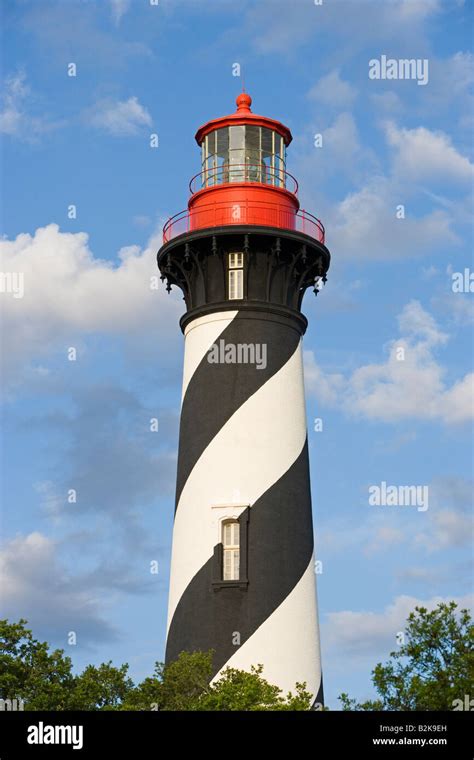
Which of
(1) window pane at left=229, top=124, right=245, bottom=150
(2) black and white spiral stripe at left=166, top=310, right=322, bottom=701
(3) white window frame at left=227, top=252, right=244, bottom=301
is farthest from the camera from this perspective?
(1) window pane at left=229, top=124, right=245, bottom=150

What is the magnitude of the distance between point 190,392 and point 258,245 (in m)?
4.26

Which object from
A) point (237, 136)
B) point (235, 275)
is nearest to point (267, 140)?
point (237, 136)

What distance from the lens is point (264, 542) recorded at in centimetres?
3106

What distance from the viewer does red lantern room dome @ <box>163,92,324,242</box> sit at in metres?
33.5

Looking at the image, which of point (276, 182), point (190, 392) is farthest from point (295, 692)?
point (276, 182)

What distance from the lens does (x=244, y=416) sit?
1259 inches

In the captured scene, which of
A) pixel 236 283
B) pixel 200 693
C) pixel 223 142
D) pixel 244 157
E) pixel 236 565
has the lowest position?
pixel 200 693

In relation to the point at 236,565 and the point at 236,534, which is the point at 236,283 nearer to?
the point at 236,534

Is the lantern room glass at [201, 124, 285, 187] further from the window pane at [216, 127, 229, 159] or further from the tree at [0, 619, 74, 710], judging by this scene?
the tree at [0, 619, 74, 710]

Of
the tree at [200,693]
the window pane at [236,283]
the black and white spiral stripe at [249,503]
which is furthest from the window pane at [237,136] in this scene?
the tree at [200,693]

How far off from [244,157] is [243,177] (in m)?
0.64

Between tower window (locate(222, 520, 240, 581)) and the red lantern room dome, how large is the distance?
7.95 m

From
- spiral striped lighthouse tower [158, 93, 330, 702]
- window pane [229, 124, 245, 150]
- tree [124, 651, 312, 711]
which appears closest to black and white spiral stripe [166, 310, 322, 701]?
spiral striped lighthouse tower [158, 93, 330, 702]
